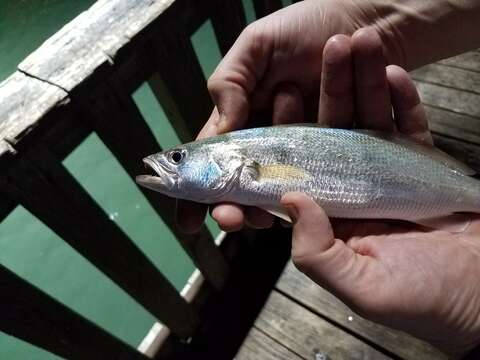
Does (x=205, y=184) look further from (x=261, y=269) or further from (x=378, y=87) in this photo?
(x=261, y=269)

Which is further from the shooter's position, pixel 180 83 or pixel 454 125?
pixel 454 125

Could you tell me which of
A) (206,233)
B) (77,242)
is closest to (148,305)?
(206,233)

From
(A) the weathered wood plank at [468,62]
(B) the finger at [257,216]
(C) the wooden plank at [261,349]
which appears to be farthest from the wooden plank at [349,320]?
(A) the weathered wood plank at [468,62]

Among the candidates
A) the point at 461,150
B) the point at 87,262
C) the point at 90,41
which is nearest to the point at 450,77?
the point at 461,150

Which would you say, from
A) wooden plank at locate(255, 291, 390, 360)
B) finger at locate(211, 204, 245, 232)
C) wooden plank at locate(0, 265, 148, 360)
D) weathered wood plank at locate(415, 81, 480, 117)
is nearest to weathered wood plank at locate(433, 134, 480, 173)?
weathered wood plank at locate(415, 81, 480, 117)

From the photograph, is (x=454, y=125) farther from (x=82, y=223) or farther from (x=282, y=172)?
(x=82, y=223)

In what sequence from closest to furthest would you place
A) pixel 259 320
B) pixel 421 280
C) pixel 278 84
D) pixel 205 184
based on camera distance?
pixel 421 280
pixel 205 184
pixel 278 84
pixel 259 320
